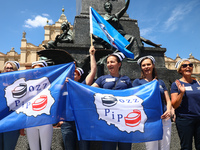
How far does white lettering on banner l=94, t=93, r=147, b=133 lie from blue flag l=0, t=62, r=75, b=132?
1.98ft

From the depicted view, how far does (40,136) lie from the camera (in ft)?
8.99

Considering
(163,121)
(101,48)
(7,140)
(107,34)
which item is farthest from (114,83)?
(101,48)

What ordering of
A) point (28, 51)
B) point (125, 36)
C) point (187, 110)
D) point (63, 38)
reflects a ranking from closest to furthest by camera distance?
point (187, 110), point (125, 36), point (63, 38), point (28, 51)

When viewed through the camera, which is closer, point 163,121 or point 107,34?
point 163,121

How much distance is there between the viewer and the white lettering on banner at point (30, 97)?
2.81 m

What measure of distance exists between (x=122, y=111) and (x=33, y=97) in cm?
143

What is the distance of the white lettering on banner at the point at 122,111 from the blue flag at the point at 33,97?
0.60 meters

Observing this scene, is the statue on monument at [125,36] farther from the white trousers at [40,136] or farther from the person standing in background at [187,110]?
the white trousers at [40,136]

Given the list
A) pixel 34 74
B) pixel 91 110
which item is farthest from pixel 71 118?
pixel 34 74

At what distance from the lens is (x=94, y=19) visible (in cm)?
387

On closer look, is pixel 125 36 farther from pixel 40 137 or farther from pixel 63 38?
pixel 40 137

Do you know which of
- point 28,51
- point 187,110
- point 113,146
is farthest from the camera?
point 28,51

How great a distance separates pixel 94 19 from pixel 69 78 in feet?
5.19

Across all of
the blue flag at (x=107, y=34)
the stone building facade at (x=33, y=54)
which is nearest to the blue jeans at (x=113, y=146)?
the blue flag at (x=107, y=34)
